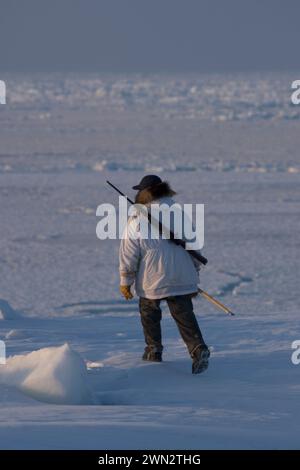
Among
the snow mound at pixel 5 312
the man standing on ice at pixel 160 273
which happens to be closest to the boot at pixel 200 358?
the man standing on ice at pixel 160 273

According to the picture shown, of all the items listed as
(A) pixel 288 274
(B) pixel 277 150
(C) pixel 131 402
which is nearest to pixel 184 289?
(C) pixel 131 402

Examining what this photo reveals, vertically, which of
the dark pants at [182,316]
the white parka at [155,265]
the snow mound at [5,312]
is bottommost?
the dark pants at [182,316]

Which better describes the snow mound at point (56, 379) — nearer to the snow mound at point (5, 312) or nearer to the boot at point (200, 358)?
the boot at point (200, 358)

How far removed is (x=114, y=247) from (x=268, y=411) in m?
7.58

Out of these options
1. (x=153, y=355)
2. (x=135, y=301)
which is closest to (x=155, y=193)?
(x=153, y=355)

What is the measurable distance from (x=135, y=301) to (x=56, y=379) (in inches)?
182

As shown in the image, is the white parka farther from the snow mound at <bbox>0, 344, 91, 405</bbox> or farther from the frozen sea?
the snow mound at <bbox>0, 344, 91, 405</bbox>

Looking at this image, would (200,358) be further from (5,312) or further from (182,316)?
(5,312)

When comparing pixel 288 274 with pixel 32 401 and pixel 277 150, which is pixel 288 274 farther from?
pixel 277 150

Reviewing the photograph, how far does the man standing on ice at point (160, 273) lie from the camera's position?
622cm

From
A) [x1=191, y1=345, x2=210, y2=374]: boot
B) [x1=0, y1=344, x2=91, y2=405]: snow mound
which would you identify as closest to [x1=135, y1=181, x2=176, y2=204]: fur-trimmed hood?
[x1=191, y1=345, x2=210, y2=374]: boot

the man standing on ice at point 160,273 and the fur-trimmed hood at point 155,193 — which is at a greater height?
the fur-trimmed hood at point 155,193

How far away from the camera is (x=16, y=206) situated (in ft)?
51.3

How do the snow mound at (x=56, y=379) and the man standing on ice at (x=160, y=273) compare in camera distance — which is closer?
the snow mound at (x=56, y=379)
